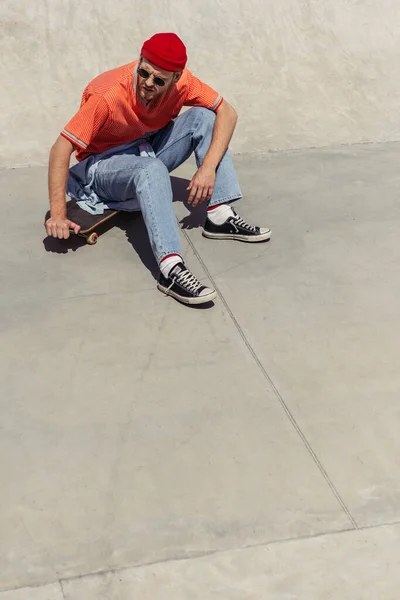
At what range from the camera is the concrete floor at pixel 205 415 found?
2.69 m

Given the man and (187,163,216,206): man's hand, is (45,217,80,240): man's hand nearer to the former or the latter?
the man

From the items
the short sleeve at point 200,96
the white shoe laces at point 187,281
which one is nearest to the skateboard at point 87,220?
the white shoe laces at point 187,281

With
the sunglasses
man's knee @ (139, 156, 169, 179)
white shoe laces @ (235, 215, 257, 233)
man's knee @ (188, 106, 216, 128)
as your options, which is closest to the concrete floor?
white shoe laces @ (235, 215, 257, 233)

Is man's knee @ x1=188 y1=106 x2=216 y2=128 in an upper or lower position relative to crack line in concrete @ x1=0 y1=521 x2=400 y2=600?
upper

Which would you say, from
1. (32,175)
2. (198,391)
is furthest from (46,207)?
(198,391)

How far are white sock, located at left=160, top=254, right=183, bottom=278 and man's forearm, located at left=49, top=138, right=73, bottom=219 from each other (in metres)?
0.57

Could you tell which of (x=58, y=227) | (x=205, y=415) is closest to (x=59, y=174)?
(x=58, y=227)

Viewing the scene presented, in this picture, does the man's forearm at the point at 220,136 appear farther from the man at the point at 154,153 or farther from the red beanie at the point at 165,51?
the red beanie at the point at 165,51

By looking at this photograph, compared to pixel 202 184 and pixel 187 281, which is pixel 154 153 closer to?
pixel 202 184

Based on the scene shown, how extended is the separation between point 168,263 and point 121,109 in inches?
34.7

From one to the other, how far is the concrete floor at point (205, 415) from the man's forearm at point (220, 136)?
51 cm

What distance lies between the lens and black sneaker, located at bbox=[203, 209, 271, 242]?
461 centimetres

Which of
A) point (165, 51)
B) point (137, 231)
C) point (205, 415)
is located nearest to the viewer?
point (205, 415)

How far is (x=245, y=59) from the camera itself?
6.86 meters
